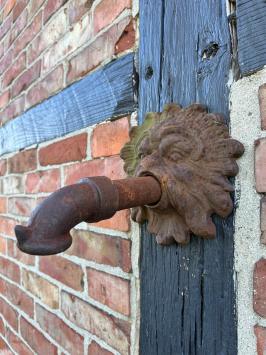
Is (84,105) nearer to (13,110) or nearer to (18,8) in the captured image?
(13,110)

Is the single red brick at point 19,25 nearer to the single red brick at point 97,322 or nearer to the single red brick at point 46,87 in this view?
the single red brick at point 46,87

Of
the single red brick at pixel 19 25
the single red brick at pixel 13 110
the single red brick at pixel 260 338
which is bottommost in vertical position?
the single red brick at pixel 260 338

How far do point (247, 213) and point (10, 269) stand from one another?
1094 millimetres

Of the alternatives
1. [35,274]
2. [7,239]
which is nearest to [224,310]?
[35,274]

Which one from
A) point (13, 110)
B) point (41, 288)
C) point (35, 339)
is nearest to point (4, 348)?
point (35, 339)

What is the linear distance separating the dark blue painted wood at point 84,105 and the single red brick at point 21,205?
18 cm

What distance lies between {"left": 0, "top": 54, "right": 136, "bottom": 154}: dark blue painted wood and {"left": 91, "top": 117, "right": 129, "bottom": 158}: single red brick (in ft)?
0.06

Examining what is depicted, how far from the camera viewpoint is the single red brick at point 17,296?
4.02 feet

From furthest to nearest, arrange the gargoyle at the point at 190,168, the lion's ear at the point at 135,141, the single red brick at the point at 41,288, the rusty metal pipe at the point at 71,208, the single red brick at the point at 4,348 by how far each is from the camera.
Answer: the single red brick at the point at 4,348
the single red brick at the point at 41,288
the lion's ear at the point at 135,141
the gargoyle at the point at 190,168
the rusty metal pipe at the point at 71,208

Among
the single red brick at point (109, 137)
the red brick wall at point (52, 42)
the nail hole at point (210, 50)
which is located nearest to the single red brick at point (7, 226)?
the red brick wall at point (52, 42)

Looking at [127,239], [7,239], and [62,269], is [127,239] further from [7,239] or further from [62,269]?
[7,239]

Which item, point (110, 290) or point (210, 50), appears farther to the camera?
point (110, 290)

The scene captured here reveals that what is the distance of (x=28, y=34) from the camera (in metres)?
1.30

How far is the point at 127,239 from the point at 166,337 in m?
0.19
